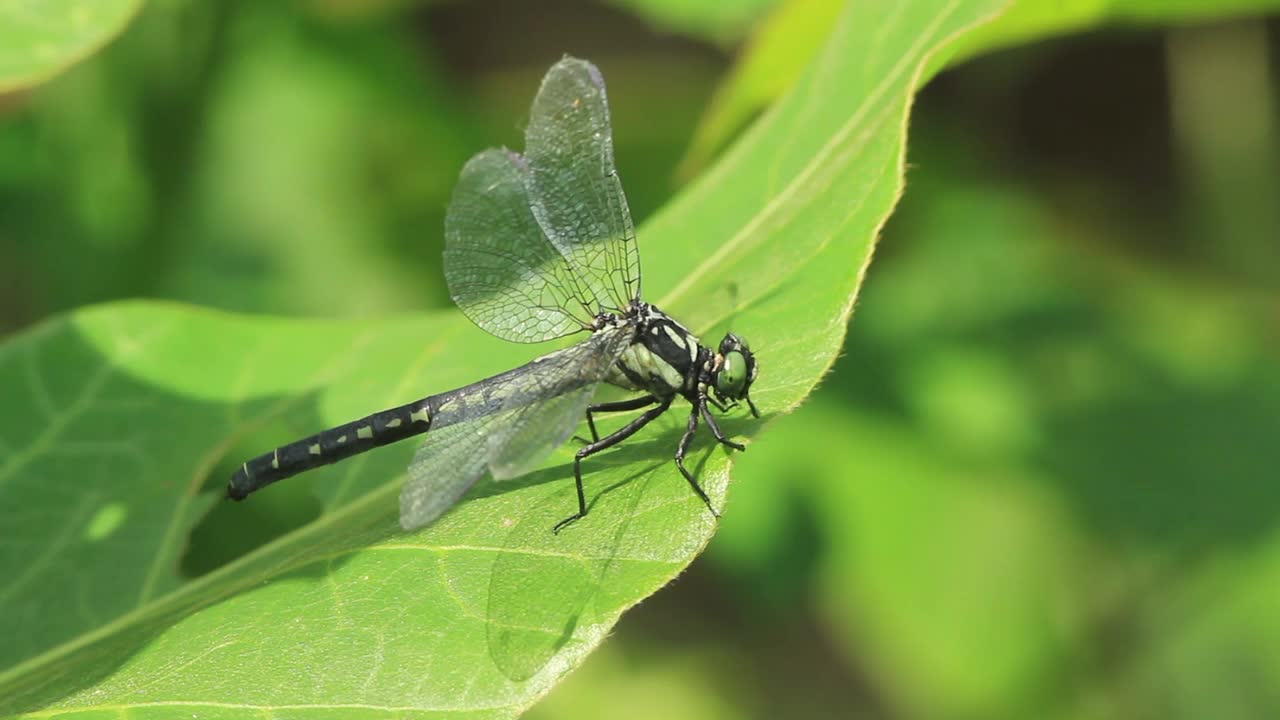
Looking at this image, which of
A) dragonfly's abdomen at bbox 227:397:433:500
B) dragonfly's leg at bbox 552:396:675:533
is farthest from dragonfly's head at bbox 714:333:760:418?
dragonfly's abdomen at bbox 227:397:433:500

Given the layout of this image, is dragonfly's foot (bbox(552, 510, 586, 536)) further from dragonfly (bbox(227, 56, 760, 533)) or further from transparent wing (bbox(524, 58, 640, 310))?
transparent wing (bbox(524, 58, 640, 310))

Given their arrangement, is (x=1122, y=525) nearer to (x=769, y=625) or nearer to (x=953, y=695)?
(x=953, y=695)

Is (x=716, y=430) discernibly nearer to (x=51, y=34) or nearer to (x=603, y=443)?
(x=603, y=443)

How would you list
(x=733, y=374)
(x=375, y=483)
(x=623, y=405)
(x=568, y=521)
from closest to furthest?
1. (x=568, y=521)
2. (x=733, y=374)
3. (x=375, y=483)
4. (x=623, y=405)

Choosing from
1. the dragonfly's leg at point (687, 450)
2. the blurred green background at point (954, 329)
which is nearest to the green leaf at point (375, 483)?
the dragonfly's leg at point (687, 450)

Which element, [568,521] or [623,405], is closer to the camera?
[568,521]

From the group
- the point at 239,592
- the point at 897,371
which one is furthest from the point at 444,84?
the point at 239,592

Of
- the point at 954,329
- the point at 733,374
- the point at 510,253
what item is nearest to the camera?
the point at 733,374

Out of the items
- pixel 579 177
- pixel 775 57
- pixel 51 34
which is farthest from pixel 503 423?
pixel 775 57
